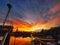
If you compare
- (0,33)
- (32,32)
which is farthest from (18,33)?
(0,33)

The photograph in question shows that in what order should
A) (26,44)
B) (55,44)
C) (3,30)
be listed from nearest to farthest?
(3,30) < (55,44) < (26,44)

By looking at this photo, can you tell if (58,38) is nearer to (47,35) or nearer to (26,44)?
(47,35)

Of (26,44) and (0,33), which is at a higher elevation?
(0,33)

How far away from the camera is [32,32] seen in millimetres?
9398

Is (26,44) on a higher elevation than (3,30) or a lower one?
lower

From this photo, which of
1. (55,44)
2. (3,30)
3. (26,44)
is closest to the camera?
(3,30)

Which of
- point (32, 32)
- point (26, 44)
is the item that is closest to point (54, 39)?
point (32, 32)

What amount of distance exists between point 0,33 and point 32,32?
269 centimetres

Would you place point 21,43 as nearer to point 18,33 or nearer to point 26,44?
point 26,44

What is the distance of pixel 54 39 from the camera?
925 cm

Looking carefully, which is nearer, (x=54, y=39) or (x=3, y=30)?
(x=3, y=30)

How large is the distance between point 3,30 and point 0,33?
0.35 m

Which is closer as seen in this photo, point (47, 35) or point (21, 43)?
point (47, 35)

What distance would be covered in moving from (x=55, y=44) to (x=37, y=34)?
1.59 m
